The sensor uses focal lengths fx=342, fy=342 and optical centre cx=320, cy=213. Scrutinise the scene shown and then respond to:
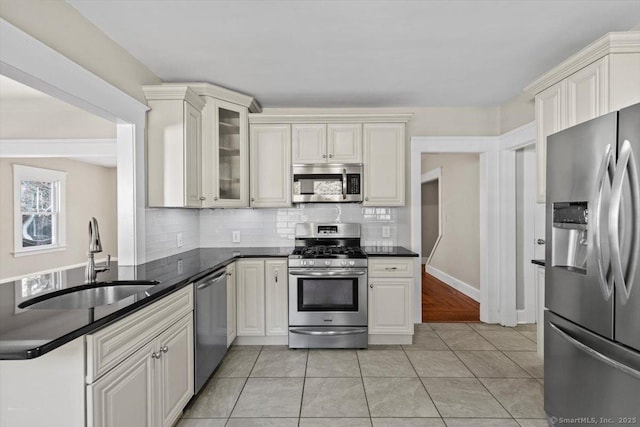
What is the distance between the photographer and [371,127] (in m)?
3.55

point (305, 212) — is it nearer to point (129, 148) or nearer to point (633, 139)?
point (129, 148)

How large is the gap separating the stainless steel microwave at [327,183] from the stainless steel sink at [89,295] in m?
1.87

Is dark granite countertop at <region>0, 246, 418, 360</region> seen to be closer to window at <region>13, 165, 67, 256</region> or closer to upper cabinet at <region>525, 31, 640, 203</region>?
upper cabinet at <region>525, 31, 640, 203</region>

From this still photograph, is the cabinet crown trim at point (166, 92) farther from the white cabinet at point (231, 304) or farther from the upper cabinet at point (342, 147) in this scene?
the white cabinet at point (231, 304)

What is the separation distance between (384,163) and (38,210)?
5496 millimetres

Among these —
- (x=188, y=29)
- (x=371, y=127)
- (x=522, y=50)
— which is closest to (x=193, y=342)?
(x=188, y=29)

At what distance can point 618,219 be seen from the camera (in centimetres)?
142

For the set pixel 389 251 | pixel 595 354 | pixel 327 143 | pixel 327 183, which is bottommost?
pixel 595 354

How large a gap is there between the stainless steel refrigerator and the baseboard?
3.11 m

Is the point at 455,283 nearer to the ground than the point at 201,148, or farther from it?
nearer to the ground

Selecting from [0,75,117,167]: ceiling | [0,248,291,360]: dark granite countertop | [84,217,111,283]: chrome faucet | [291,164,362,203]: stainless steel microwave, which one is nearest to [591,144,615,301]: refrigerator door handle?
[0,248,291,360]: dark granite countertop

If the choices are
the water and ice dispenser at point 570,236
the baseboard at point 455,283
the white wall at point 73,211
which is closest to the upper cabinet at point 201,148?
the water and ice dispenser at point 570,236

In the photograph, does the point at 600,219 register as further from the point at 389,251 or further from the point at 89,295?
the point at 89,295

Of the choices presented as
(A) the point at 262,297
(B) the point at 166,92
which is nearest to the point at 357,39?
(B) the point at 166,92
